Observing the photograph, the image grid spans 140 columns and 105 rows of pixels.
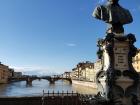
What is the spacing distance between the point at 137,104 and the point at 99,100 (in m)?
1.36

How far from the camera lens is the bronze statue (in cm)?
1320

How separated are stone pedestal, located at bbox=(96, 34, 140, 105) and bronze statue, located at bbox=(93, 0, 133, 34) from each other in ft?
2.08

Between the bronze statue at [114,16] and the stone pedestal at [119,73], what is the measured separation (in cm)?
63

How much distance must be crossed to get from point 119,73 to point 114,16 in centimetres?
205

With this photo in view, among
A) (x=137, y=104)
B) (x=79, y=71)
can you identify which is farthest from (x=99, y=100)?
(x=79, y=71)

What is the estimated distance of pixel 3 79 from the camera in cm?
13475

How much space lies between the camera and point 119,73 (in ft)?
41.6

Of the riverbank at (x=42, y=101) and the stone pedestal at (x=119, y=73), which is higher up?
the stone pedestal at (x=119, y=73)

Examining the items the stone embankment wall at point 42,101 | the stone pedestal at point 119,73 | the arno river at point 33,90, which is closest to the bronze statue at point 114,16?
the stone pedestal at point 119,73

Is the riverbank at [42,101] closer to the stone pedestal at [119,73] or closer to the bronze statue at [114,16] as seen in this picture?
the bronze statue at [114,16]

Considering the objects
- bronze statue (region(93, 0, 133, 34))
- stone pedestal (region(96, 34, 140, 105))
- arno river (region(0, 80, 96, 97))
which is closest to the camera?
stone pedestal (region(96, 34, 140, 105))

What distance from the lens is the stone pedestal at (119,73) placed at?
12523mm

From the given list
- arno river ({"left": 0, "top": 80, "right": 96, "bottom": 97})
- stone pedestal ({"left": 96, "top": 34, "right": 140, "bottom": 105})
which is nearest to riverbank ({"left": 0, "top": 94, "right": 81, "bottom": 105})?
stone pedestal ({"left": 96, "top": 34, "right": 140, "bottom": 105})

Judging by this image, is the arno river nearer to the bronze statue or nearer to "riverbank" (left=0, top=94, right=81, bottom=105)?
"riverbank" (left=0, top=94, right=81, bottom=105)
